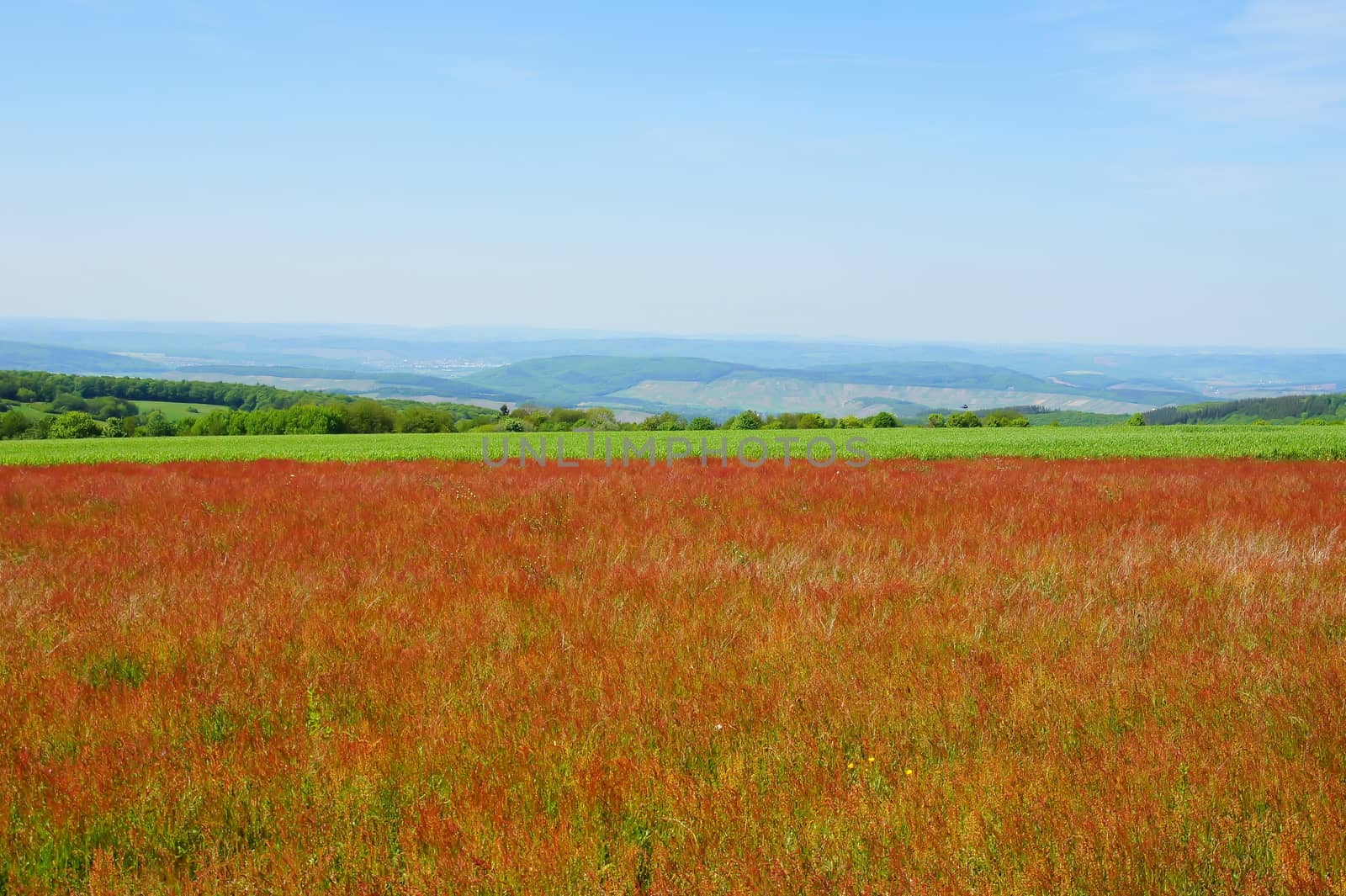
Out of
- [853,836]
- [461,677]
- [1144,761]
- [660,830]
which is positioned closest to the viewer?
[853,836]

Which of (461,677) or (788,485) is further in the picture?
(788,485)

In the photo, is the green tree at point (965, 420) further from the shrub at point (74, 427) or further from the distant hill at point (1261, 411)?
the distant hill at point (1261, 411)

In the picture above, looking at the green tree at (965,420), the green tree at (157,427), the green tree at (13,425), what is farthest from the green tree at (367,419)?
the green tree at (965,420)

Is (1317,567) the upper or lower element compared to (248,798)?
upper

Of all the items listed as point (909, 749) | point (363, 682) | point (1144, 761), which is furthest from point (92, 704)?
point (1144, 761)

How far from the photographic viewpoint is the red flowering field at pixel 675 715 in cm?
275

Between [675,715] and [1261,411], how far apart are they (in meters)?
218

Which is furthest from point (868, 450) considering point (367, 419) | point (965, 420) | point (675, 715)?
point (367, 419)

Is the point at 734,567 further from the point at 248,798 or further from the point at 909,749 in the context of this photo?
the point at 248,798

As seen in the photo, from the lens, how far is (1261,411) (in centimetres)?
17475

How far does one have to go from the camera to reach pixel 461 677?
4.45 m

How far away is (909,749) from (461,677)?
8.24 feet

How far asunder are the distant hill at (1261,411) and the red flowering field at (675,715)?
181623 millimetres

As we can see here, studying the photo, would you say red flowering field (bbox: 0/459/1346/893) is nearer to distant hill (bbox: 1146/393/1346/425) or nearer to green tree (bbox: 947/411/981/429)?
green tree (bbox: 947/411/981/429)
